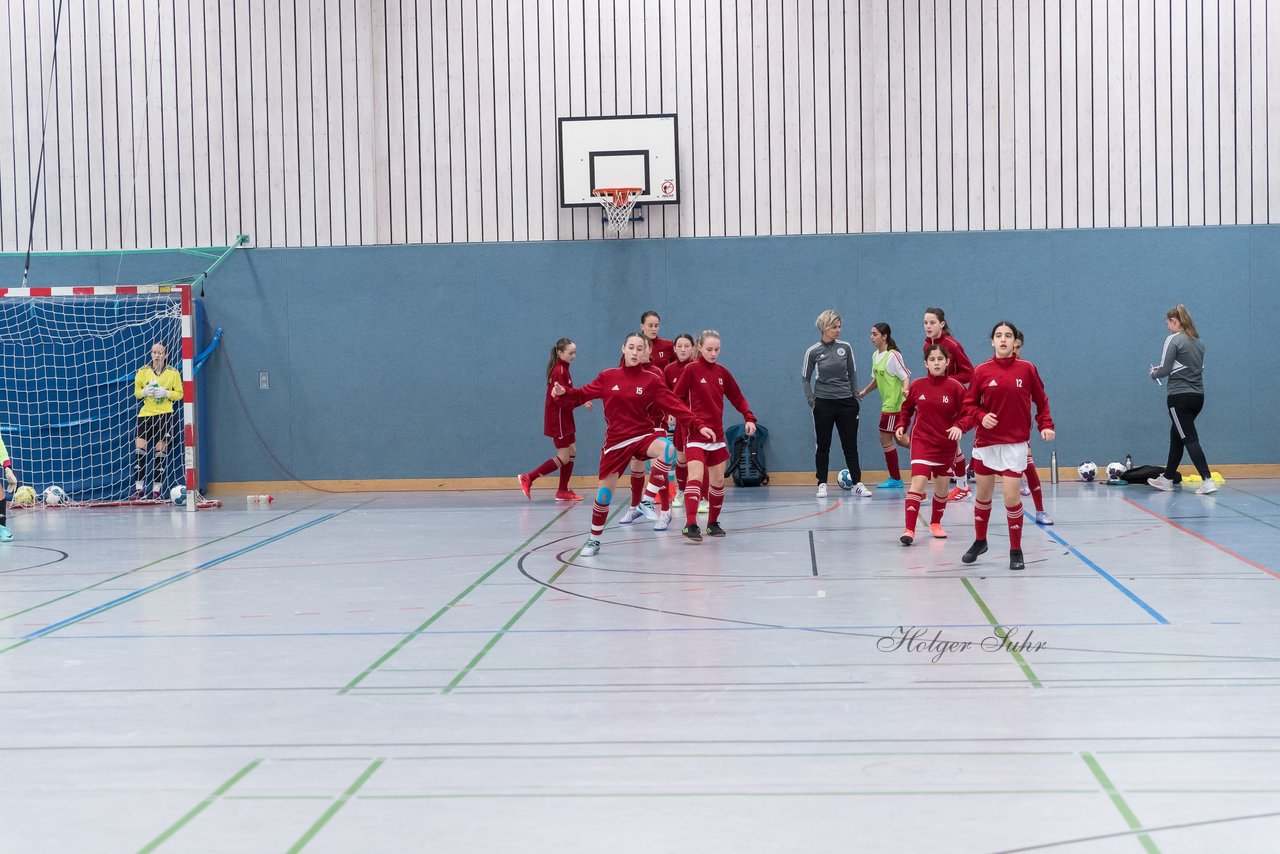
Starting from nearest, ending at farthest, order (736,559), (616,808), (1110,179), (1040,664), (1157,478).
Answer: (616,808), (1040,664), (736,559), (1157,478), (1110,179)

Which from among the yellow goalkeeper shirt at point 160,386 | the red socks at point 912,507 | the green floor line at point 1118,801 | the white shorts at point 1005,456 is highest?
the yellow goalkeeper shirt at point 160,386

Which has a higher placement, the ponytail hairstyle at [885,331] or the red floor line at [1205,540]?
the ponytail hairstyle at [885,331]

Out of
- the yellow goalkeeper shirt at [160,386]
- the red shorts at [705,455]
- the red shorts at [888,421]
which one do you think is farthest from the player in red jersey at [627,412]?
the yellow goalkeeper shirt at [160,386]

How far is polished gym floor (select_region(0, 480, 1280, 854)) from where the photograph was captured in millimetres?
4223

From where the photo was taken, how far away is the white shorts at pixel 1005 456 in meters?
9.27

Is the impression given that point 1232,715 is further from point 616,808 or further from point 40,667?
point 40,667

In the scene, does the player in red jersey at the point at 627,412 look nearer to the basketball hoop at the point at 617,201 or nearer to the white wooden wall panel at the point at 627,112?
the basketball hoop at the point at 617,201

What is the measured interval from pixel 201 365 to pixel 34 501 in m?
2.75

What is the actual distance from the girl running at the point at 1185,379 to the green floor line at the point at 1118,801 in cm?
1064

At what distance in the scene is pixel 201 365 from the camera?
55.9 ft

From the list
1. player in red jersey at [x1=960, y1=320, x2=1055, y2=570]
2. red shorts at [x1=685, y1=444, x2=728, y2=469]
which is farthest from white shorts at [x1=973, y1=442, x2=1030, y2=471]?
red shorts at [x1=685, y1=444, x2=728, y2=469]

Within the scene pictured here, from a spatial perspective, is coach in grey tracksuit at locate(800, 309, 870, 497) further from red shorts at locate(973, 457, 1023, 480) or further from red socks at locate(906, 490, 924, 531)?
red shorts at locate(973, 457, 1023, 480)

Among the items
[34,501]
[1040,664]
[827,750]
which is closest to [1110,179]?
[1040,664]

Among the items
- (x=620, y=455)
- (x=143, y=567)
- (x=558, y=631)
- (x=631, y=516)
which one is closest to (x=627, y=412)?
(x=620, y=455)
